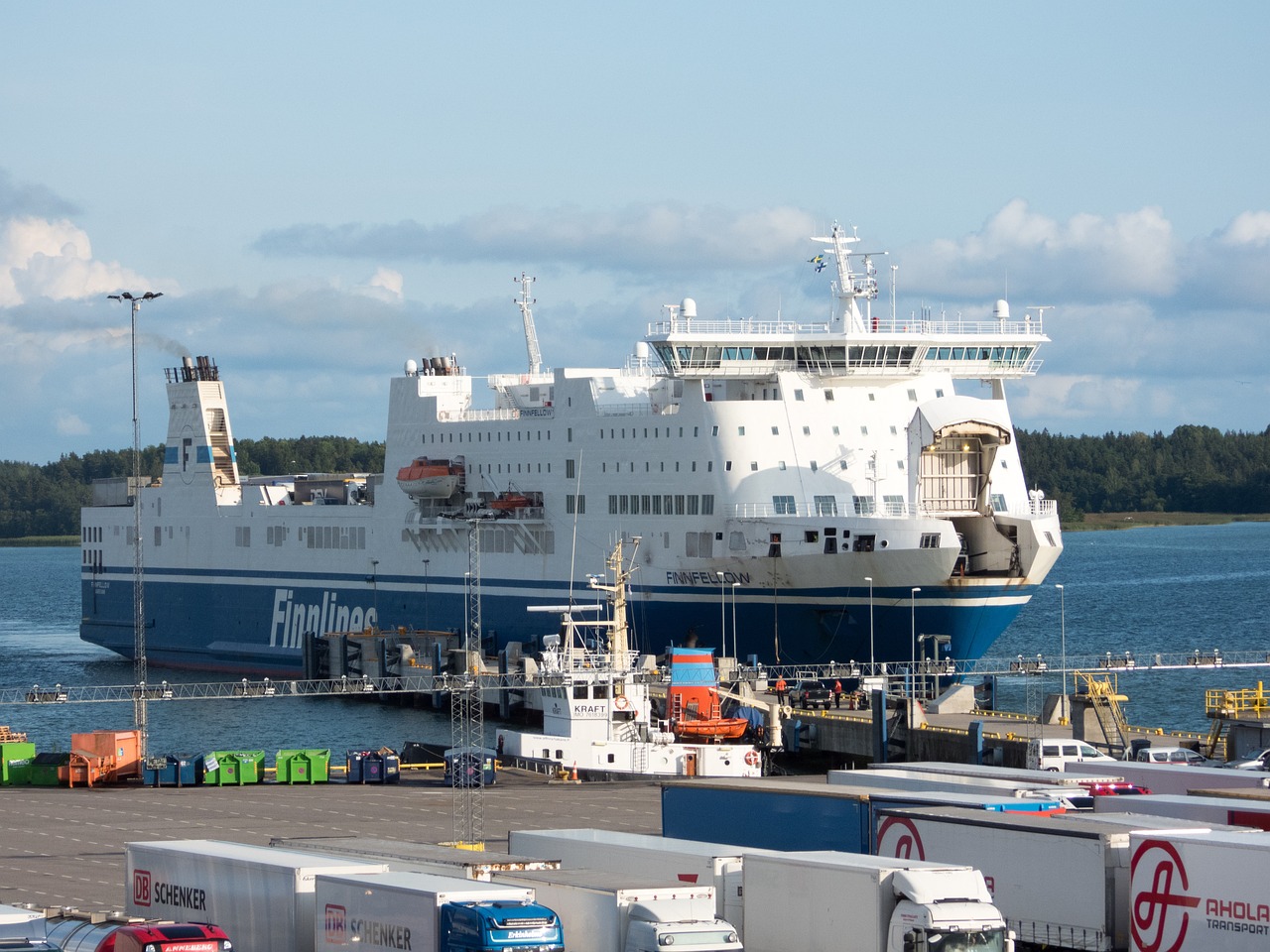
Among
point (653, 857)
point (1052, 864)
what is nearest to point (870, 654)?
point (1052, 864)

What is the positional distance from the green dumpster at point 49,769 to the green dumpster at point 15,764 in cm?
18

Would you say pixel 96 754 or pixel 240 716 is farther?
pixel 240 716

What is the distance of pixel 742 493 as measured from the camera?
1922 inches

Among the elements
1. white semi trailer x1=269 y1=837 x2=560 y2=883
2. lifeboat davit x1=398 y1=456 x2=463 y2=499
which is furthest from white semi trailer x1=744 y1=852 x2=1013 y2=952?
lifeboat davit x1=398 y1=456 x2=463 y2=499

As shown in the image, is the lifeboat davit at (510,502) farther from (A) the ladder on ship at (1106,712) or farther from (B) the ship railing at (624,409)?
(A) the ladder on ship at (1106,712)

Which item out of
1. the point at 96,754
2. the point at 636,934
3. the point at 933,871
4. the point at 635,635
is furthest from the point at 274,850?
the point at 635,635

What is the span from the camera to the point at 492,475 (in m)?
56.5

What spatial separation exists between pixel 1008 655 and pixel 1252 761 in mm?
35024

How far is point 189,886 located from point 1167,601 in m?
76.9

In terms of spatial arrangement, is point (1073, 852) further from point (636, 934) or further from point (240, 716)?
point (240, 716)

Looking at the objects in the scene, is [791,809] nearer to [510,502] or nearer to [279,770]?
[279,770]

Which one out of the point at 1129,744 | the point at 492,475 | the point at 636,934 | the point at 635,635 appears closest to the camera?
the point at 636,934

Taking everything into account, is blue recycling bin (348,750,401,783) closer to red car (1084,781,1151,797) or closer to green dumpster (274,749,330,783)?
green dumpster (274,749,330,783)

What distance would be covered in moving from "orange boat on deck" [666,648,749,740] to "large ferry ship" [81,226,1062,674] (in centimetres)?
513
